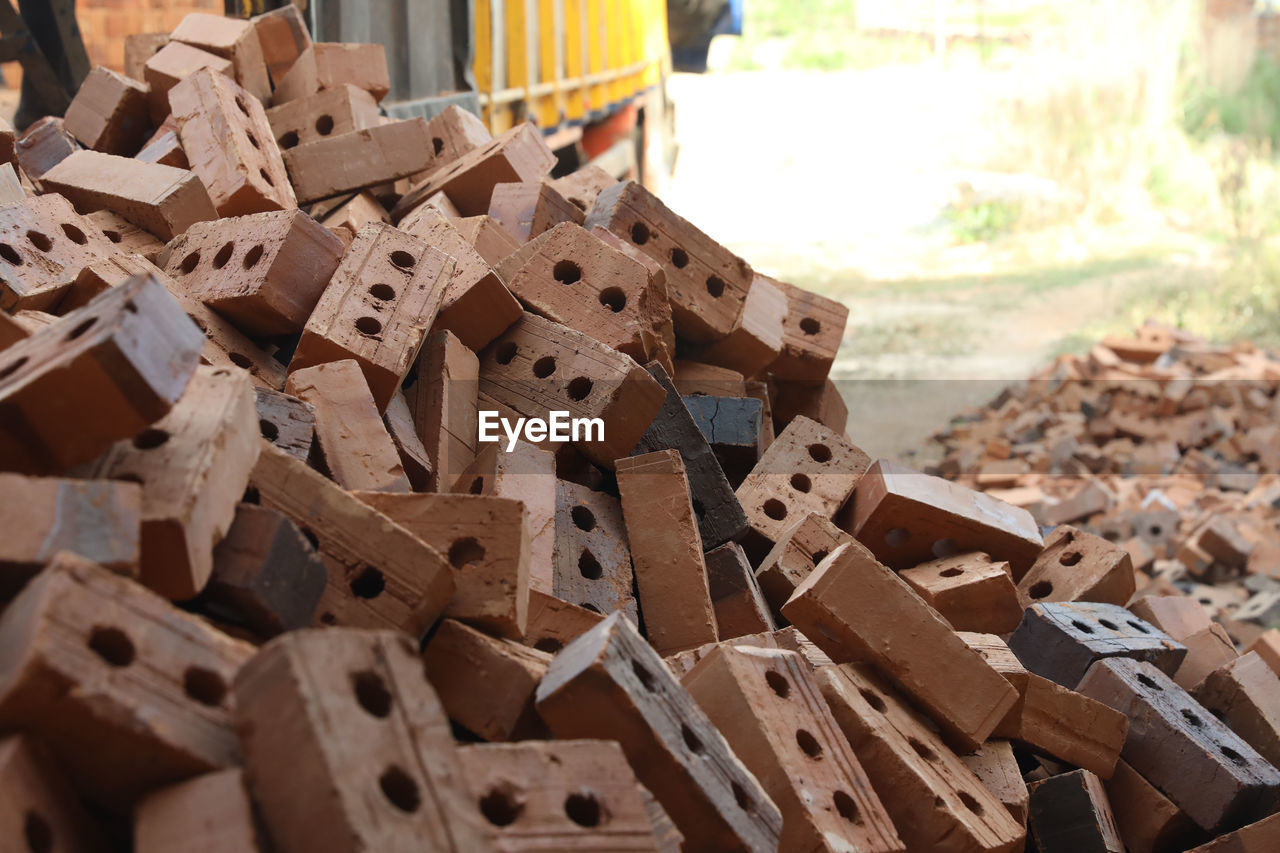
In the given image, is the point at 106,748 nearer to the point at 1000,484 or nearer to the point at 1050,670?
the point at 1050,670

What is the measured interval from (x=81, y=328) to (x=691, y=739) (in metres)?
1.33

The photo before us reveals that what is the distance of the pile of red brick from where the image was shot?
173cm

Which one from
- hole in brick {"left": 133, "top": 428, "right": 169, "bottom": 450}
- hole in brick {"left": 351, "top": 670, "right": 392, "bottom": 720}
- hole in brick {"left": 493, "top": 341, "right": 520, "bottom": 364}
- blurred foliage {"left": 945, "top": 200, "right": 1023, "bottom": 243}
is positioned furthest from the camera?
blurred foliage {"left": 945, "top": 200, "right": 1023, "bottom": 243}

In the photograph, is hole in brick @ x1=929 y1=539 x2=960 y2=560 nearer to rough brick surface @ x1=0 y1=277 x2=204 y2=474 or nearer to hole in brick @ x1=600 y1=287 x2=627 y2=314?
hole in brick @ x1=600 y1=287 x2=627 y2=314

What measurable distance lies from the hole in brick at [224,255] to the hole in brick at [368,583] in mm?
1654

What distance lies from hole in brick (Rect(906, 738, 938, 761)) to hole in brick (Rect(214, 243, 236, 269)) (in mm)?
2461

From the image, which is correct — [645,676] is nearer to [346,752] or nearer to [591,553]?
[346,752]

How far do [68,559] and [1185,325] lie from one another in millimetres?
14018

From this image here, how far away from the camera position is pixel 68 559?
5.78 feet

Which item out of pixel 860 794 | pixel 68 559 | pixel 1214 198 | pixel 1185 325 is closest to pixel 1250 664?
pixel 860 794

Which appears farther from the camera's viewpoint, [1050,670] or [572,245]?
[572,245]

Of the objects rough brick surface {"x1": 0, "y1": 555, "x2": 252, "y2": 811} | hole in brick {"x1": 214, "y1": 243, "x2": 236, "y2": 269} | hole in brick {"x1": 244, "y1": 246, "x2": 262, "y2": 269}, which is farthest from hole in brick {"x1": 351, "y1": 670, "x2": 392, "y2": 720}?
hole in brick {"x1": 214, "y1": 243, "x2": 236, "y2": 269}

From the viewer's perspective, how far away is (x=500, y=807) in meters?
1.91

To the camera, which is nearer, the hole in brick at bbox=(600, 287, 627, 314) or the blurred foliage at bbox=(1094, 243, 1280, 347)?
the hole in brick at bbox=(600, 287, 627, 314)
